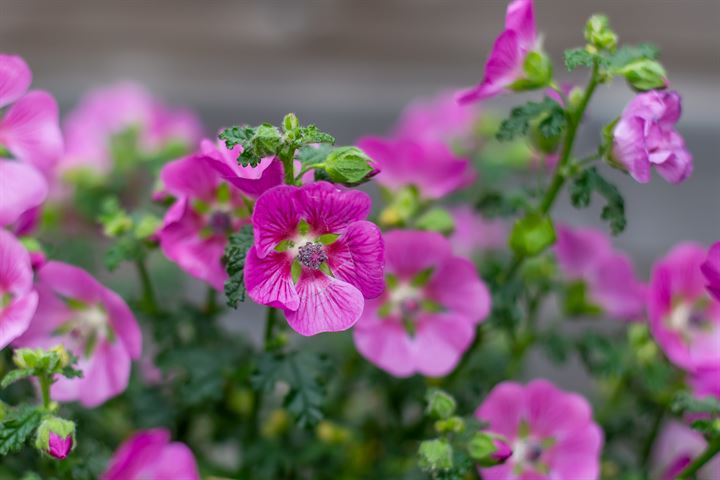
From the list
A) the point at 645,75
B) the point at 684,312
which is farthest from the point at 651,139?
the point at 684,312

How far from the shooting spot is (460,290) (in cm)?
78

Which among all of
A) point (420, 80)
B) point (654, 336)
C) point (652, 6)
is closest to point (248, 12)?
point (420, 80)

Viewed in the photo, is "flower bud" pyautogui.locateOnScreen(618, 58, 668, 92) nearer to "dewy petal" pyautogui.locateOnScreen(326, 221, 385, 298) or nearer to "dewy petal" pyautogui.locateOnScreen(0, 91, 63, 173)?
"dewy petal" pyautogui.locateOnScreen(326, 221, 385, 298)

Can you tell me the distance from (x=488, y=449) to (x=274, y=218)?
0.76 feet

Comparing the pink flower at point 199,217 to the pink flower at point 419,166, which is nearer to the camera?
the pink flower at point 199,217

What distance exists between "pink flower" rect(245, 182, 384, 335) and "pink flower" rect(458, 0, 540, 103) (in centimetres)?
16

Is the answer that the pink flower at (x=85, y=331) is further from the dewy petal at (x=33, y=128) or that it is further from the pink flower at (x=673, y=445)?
the pink flower at (x=673, y=445)

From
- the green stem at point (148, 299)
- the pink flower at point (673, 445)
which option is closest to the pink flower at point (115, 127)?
the green stem at point (148, 299)

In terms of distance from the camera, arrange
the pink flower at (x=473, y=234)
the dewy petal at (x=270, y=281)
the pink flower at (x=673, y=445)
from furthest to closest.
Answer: the pink flower at (x=473, y=234) < the pink flower at (x=673, y=445) < the dewy petal at (x=270, y=281)

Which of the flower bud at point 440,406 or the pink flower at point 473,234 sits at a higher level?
the flower bud at point 440,406

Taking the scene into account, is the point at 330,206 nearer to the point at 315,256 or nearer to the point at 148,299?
the point at 315,256

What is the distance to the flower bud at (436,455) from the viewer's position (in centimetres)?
66

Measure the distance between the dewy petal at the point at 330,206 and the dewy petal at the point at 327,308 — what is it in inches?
1.5

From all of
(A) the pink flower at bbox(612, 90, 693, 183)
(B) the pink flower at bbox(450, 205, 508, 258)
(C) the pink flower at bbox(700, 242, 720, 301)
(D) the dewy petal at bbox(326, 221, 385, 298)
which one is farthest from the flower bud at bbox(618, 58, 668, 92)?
(B) the pink flower at bbox(450, 205, 508, 258)
